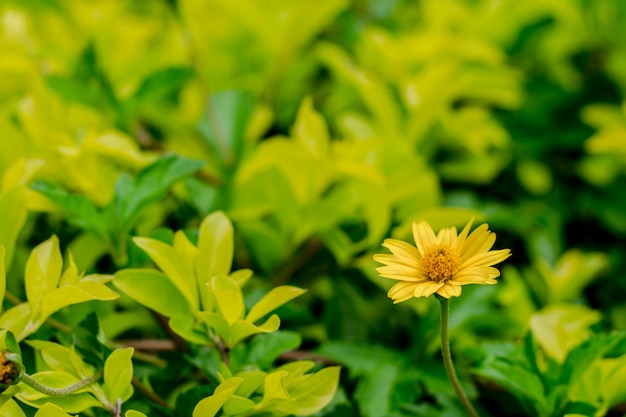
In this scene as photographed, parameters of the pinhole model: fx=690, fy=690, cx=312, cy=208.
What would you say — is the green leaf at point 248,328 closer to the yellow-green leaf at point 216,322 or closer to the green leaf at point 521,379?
the yellow-green leaf at point 216,322

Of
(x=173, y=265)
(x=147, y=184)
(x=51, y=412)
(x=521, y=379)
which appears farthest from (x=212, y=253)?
(x=521, y=379)

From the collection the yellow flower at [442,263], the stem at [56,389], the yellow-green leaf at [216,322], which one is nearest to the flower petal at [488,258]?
the yellow flower at [442,263]

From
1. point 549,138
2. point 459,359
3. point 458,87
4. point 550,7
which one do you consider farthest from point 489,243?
point 550,7

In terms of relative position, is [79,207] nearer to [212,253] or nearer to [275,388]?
[212,253]

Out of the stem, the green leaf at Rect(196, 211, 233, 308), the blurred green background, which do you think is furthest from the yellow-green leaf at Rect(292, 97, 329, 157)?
the stem

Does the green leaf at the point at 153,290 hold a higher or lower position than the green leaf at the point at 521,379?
higher

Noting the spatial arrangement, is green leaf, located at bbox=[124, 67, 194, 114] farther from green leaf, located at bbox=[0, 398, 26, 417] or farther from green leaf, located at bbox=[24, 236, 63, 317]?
Result: green leaf, located at bbox=[0, 398, 26, 417]
